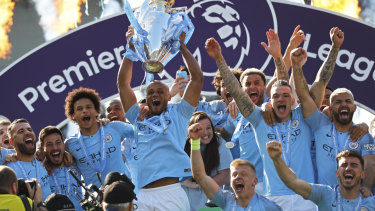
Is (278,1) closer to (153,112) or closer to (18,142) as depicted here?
(153,112)

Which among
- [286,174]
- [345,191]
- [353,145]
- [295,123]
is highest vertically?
[295,123]

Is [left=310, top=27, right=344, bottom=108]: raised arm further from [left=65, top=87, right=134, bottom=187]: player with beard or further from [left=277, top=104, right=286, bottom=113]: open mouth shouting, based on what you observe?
[left=65, top=87, right=134, bottom=187]: player with beard

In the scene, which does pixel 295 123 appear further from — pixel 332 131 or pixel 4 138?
pixel 4 138

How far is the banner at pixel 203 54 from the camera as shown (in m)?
9.52

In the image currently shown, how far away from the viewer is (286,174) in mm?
6082

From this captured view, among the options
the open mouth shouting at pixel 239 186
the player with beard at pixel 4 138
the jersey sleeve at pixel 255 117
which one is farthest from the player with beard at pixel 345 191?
the player with beard at pixel 4 138

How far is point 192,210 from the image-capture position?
7656mm

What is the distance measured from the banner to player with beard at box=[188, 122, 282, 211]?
3270 mm

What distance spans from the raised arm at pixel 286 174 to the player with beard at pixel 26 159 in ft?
7.61

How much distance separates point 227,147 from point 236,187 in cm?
140

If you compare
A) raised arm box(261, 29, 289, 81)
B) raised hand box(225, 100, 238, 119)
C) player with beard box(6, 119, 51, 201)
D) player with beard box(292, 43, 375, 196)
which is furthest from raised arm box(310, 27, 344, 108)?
player with beard box(6, 119, 51, 201)

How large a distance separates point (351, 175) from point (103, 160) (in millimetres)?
2457

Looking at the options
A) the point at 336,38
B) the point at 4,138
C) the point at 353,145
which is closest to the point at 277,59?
Result: the point at 336,38

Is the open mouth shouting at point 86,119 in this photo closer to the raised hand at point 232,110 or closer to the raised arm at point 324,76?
the raised hand at point 232,110
